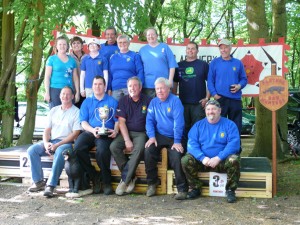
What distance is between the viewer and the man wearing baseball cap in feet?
21.7

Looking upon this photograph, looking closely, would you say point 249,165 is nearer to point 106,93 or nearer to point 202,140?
point 202,140

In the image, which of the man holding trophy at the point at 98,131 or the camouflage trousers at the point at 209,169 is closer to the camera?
the camouflage trousers at the point at 209,169

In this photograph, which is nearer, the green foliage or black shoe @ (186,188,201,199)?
black shoe @ (186,188,201,199)

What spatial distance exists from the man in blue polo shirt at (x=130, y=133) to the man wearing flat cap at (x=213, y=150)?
728 mm

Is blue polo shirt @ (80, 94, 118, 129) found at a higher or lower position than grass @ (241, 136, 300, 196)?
higher

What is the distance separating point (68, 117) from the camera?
20.8ft

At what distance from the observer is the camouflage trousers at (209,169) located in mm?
5570

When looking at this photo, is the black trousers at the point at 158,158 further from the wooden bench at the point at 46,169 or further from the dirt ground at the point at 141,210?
the dirt ground at the point at 141,210

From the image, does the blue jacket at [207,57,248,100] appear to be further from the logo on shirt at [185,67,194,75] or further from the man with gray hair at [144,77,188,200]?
the man with gray hair at [144,77,188,200]

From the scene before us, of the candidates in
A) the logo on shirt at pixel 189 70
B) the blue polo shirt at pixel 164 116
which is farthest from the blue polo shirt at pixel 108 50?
the blue polo shirt at pixel 164 116

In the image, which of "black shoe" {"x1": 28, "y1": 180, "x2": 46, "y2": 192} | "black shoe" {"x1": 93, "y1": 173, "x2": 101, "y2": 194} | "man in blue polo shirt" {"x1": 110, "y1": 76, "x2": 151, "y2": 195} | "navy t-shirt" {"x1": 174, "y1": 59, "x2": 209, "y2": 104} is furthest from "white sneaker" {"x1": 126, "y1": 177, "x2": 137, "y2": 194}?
"navy t-shirt" {"x1": 174, "y1": 59, "x2": 209, "y2": 104}

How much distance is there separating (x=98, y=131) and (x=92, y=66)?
113cm

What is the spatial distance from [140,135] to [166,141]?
15.7 inches

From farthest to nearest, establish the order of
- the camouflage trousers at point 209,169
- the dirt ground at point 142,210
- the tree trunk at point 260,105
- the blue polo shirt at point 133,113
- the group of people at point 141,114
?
the tree trunk at point 260,105 → the blue polo shirt at point 133,113 → the group of people at point 141,114 → the camouflage trousers at point 209,169 → the dirt ground at point 142,210
